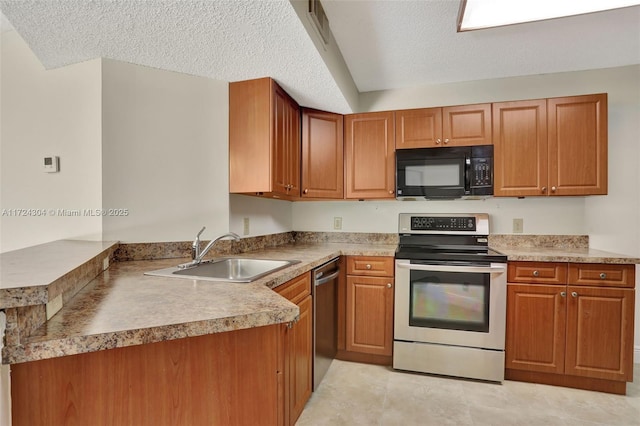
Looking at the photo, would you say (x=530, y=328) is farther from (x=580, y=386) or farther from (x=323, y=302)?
(x=323, y=302)

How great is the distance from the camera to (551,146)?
2.35 meters

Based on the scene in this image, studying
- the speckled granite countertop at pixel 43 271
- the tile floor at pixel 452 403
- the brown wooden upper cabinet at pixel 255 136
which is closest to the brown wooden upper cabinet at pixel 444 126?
the brown wooden upper cabinet at pixel 255 136

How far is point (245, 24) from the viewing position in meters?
1.41

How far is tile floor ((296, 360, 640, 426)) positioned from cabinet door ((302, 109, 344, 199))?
1452 mm

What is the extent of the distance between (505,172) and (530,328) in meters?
1.15

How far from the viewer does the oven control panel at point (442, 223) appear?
2.69 m

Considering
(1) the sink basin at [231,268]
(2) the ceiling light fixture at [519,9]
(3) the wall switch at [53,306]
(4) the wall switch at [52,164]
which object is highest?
(2) the ceiling light fixture at [519,9]

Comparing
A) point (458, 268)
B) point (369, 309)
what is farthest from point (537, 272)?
point (369, 309)

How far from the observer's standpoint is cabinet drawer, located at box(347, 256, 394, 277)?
2.40 metres

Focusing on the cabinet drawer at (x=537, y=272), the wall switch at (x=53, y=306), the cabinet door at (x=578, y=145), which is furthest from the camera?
the cabinet door at (x=578, y=145)

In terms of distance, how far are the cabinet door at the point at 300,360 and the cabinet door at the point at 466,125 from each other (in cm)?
174

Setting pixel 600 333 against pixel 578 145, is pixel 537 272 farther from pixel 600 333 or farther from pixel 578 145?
pixel 578 145

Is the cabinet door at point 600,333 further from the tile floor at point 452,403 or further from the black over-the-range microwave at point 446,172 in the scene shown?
the black over-the-range microwave at point 446,172

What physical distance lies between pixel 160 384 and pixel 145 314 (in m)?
0.23
